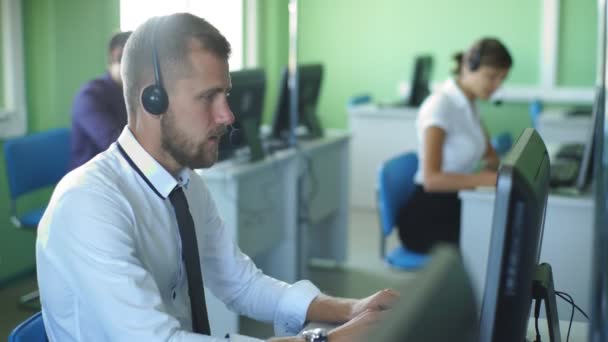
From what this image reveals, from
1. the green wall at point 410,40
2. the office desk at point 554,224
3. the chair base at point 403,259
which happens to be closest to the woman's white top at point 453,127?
the chair base at point 403,259

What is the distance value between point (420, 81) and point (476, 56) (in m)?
2.91

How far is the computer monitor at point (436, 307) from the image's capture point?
0.62 metres

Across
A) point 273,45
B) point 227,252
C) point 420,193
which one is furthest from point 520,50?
point 227,252

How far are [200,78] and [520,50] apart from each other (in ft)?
17.8

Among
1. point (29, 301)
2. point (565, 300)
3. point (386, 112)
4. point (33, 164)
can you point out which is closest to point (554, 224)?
point (565, 300)

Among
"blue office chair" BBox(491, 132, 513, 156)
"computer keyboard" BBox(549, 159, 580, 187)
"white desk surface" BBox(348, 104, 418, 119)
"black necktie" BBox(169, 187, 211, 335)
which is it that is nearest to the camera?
"black necktie" BBox(169, 187, 211, 335)

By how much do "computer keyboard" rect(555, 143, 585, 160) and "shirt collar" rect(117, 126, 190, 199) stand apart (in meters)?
2.49

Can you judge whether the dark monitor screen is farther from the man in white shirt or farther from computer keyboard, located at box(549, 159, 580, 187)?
computer keyboard, located at box(549, 159, 580, 187)

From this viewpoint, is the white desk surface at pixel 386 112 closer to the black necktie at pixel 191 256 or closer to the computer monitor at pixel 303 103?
the computer monitor at pixel 303 103

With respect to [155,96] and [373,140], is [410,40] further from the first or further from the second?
[155,96]

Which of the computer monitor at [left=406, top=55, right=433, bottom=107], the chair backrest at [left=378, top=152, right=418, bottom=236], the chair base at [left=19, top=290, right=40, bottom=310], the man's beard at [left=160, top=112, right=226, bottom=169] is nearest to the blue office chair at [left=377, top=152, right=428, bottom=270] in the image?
the chair backrest at [left=378, top=152, right=418, bottom=236]

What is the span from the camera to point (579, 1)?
6.38 m

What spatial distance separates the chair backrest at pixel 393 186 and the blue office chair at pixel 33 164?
1.38 m

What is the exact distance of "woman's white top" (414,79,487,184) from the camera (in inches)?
129
